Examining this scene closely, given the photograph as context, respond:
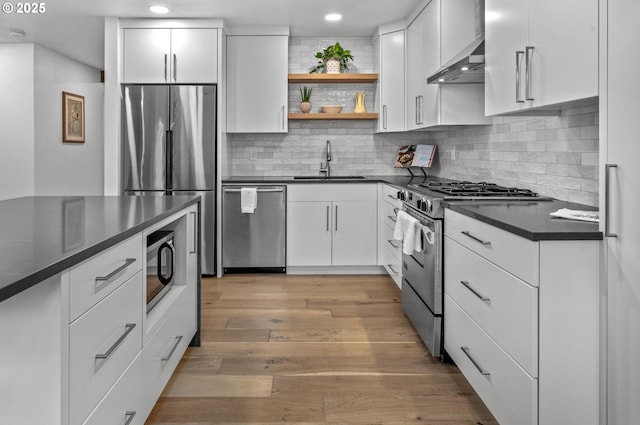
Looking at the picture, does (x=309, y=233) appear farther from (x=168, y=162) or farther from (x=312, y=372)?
(x=312, y=372)

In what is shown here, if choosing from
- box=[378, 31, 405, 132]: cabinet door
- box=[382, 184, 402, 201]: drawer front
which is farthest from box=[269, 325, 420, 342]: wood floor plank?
box=[378, 31, 405, 132]: cabinet door

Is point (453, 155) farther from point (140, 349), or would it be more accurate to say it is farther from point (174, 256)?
point (140, 349)

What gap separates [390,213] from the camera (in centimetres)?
482

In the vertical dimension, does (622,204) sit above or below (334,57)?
below

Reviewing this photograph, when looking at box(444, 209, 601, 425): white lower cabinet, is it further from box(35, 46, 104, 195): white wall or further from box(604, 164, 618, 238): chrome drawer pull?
box(35, 46, 104, 195): white wall

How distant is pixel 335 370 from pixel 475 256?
0.99 m

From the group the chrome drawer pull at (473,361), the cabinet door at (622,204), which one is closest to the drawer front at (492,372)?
the chrome drawer pull at (473,361)

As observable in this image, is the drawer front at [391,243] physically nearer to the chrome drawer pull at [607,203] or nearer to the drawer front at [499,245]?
the drawer front at [499,245]

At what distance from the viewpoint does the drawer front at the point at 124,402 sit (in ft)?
5.22

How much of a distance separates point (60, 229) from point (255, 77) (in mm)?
3888

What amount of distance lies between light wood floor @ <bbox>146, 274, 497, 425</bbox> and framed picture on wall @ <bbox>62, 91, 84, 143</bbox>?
13.2 feet

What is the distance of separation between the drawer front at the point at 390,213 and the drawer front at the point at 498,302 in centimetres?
180

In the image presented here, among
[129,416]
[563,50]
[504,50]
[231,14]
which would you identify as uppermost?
[231,14]

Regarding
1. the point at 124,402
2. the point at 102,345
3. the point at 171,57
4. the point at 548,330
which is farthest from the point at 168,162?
the point at 548,330
